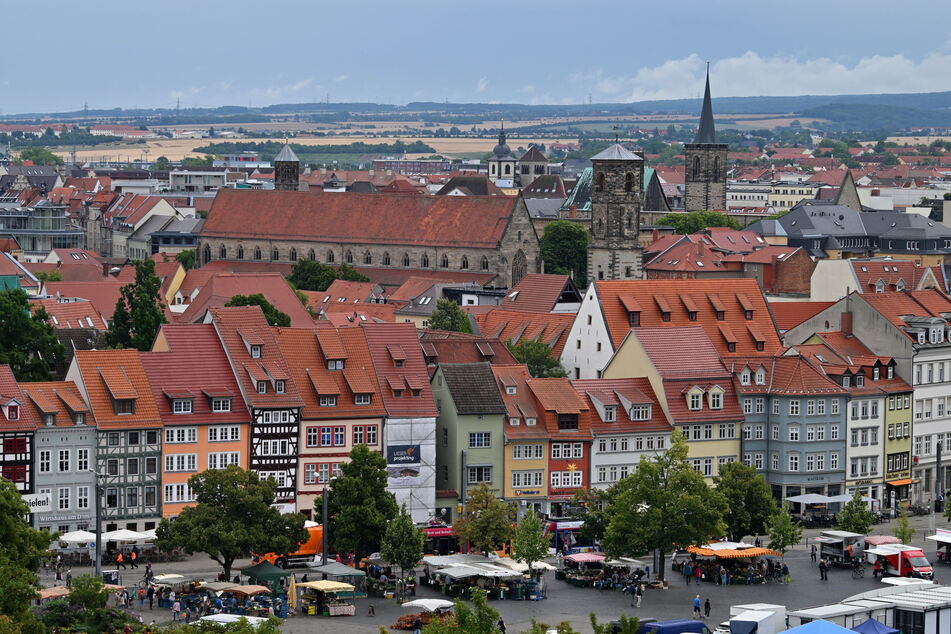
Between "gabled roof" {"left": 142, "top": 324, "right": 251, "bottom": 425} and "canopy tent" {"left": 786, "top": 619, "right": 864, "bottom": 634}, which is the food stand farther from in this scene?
"canopy tent" {"left": 786, "top": 619, "right": 864, "bottom": 634}

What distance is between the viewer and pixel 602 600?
90.2m

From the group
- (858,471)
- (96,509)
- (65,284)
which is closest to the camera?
(96,509)

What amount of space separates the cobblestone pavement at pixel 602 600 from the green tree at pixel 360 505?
392cm

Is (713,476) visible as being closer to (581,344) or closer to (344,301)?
(581,344)

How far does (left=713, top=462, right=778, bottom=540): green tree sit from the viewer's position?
100938 mm

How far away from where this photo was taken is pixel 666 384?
373 feet

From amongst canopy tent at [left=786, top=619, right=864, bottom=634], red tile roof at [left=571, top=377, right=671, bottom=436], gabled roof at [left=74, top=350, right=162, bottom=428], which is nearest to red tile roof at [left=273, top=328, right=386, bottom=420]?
gabled roof at [left=74, top=350, right=162, bottom=428]

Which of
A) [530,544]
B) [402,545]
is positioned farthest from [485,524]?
[402,545]

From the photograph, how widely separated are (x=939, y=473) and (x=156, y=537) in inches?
2108

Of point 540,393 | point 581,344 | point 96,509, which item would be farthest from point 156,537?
point 581,344

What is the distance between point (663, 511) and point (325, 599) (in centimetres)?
1672

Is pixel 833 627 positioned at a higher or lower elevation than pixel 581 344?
lower

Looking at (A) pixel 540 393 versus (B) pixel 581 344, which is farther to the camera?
(B) pixel 581 344

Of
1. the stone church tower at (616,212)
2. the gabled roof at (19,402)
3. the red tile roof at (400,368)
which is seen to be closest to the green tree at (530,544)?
the red tile roof at (400,368)
